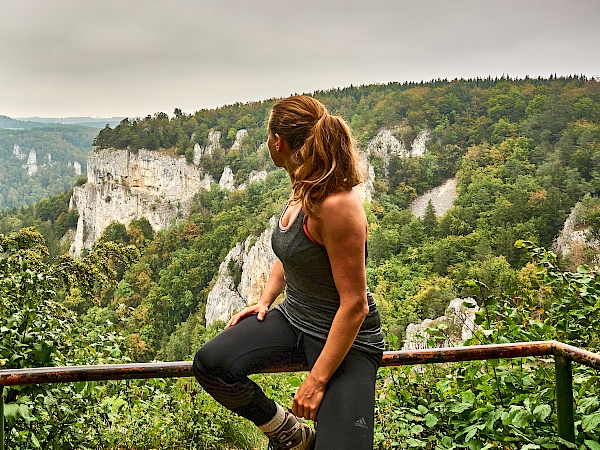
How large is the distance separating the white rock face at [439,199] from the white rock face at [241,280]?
1564 centimetres

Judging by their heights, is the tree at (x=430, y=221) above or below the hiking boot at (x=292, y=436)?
below

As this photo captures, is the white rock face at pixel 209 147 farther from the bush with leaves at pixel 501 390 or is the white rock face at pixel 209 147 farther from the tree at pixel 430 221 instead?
the bush with leaves at pixel 501 390

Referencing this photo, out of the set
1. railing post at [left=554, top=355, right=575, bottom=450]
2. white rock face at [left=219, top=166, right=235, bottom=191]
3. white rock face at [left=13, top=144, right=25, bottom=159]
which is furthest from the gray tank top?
white rock face at [left=13, top=144, right=25, bottom=159]

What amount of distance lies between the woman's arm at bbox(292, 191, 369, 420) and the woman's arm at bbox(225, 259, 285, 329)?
0.25 meters

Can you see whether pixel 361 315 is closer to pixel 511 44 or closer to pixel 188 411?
pixel 188 411

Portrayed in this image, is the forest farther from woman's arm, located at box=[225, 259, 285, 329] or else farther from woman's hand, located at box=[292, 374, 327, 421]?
woman's hand, located at box=[292, 374, 327, 421]

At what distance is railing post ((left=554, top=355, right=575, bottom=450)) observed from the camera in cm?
143

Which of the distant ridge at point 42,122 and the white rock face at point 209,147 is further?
the distant ridge at point 42,122

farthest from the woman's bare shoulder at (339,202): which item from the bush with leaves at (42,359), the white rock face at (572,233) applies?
the white rock face at (572,233)

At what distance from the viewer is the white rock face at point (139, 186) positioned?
245ft

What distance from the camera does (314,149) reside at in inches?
49.5

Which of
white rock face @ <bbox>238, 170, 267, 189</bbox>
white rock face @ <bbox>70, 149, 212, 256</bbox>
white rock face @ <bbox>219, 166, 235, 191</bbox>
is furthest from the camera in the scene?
white rock face @ <bbox>70, 149, 212, 256</bbox>

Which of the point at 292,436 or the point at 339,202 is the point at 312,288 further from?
the point at 292,436

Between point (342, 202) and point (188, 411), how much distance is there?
76.4 inches
